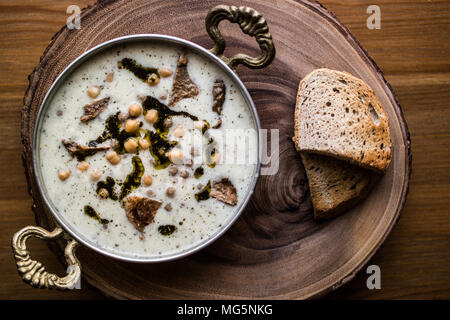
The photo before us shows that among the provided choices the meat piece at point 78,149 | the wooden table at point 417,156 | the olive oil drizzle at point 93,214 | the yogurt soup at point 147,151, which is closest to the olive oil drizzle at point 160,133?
the yogurt soup at point 147,151

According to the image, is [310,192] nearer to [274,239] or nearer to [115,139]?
[274,239]

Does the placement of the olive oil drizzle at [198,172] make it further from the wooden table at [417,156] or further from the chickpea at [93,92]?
the wooden table at [417,156]

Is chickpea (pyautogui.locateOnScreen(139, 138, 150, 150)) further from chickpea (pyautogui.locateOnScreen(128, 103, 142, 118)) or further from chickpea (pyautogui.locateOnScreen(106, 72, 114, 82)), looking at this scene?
chickpea (pyautogui.locateOnScreen(106, 72, 114, 82))

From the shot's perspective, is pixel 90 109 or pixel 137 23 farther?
pixel 137 23

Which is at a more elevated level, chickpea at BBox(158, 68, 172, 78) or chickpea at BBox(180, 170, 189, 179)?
chickpea at BBox(158, 68, 172, 78)

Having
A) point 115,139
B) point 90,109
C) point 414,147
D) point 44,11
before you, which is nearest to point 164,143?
point 115,139

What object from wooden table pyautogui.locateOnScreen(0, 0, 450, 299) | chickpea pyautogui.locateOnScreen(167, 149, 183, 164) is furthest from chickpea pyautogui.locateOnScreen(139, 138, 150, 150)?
wooden table pyautogui.locateOnScreen(0, 0, 450, 299)

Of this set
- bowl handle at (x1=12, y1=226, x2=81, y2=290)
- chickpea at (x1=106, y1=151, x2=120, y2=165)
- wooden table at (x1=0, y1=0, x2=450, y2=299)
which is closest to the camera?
bowl handle at (x1=12, y1=226, x2=81, y2=290)
